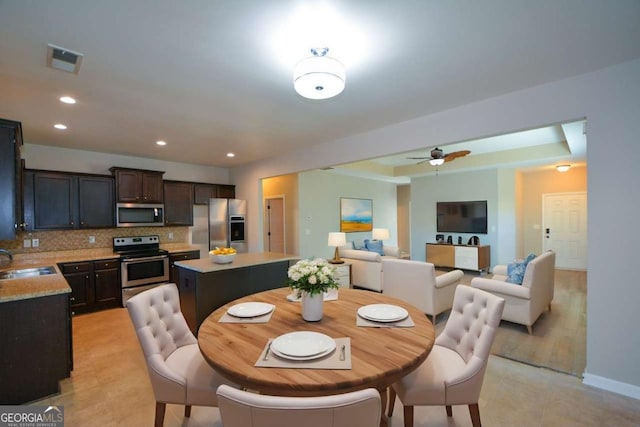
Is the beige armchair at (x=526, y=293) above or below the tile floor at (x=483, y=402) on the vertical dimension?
above

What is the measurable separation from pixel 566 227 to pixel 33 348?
955 cm

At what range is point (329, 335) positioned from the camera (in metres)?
1.58

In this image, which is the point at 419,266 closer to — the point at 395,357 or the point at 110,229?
the point at 395,357

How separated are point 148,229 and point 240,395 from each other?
534 centimetres

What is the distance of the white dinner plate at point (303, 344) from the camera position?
1.32m

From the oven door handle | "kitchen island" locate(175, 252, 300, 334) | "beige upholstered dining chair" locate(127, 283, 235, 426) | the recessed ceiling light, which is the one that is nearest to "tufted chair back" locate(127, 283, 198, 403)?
"beige upholstered dining chair" locate(127, 283, 235, 426)

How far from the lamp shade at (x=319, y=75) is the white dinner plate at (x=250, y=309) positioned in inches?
58.5

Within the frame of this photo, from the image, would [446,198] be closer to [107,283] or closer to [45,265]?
[107,283]

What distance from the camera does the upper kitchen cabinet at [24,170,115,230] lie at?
4.00 metres

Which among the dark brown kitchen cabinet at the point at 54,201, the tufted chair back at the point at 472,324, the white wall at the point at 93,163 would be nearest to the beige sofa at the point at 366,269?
the tufted chair back at the point at 472,324

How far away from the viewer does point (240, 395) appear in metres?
0.83

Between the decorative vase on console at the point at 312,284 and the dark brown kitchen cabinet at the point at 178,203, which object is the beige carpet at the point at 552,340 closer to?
the decorative vase on console at the point at 312,284

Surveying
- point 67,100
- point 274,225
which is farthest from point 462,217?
point 67,100

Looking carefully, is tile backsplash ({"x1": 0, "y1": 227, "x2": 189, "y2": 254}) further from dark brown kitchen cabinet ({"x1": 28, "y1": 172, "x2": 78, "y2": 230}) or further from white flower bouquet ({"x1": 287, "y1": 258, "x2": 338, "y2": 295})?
white flower bouquet ({"x1": 287, "y1": 258, "x2": 338, "y2": 295})
